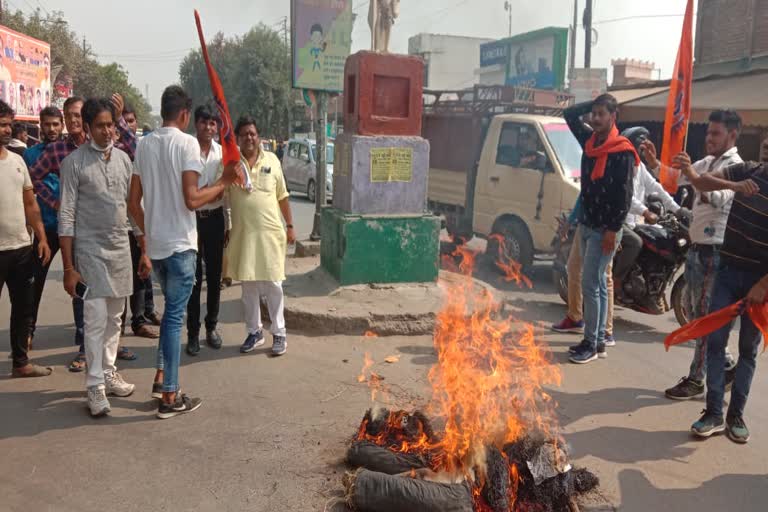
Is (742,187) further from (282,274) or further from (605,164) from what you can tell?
(282,274)

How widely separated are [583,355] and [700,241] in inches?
52.3

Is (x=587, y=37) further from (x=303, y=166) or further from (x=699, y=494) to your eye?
(x=699, y=494)

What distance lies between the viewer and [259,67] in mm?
38500

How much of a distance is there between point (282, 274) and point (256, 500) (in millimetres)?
2256

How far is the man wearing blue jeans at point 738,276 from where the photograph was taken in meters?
3.52

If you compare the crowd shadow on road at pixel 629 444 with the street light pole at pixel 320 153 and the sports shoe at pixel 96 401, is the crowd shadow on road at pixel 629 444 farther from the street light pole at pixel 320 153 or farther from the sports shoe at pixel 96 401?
the street light pole at pixel 320 153

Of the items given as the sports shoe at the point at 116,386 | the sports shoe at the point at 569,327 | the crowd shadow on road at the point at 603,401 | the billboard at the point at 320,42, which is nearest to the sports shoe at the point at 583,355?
the crowd shadow on road at the point at 603,401

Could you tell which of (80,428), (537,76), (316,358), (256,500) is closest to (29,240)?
(80,428)

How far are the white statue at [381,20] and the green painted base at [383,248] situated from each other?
1.90 m

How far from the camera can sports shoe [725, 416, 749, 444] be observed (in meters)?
3.73

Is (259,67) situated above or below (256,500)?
above

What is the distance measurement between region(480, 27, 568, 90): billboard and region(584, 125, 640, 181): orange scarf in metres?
25.9

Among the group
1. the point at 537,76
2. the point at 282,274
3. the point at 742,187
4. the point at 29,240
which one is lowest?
the point at 282,274

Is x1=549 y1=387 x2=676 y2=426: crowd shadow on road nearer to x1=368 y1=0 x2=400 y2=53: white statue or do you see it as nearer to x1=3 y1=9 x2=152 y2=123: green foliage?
x1=368 y1=0 x2=400 y2=53: white statue
